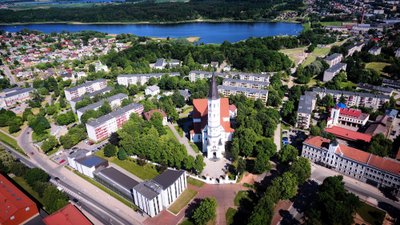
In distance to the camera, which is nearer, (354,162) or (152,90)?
(354,162)

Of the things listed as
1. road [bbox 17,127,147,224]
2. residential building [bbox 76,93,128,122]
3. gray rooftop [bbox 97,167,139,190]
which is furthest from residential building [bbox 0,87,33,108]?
gray rooftop [bbox 97,167,139,190]

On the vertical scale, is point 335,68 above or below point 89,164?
above

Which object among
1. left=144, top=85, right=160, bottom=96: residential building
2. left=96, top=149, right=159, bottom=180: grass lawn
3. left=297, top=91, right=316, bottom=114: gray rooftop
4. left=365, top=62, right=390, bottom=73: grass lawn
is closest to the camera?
left=96, top=149, right=159, bottom=180: grass lawn

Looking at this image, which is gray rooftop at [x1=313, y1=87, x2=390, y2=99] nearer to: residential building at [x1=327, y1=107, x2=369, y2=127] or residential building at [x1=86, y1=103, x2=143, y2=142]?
residential building at [x1=327, y1=107, x2=369, y2=127]

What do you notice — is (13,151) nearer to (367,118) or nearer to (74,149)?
(74,149)

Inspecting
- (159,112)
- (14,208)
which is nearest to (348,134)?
(159,112)

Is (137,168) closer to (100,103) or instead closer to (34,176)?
(34,176)

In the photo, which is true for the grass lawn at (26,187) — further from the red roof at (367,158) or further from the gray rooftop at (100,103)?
the red roof at (367,158)
